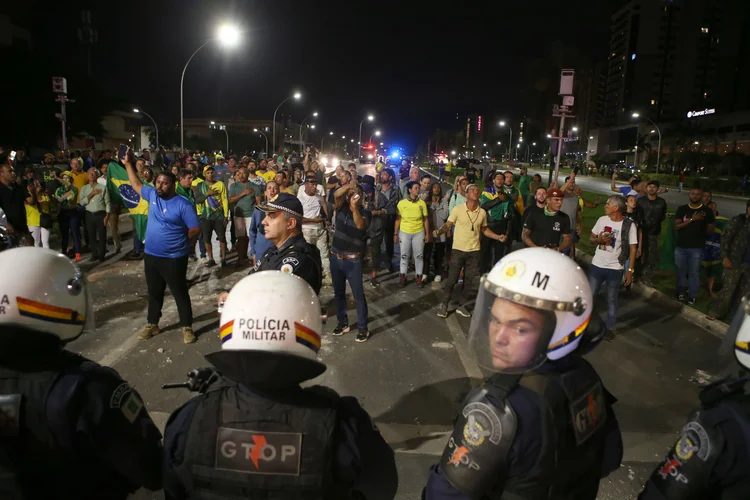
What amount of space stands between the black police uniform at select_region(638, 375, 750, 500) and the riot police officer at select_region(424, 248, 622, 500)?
219 millimetres

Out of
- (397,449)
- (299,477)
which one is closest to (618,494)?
(397,449)

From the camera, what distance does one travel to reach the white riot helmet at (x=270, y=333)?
1.57 m

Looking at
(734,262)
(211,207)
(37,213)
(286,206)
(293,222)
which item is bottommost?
(734,262)

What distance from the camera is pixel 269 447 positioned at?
152cm

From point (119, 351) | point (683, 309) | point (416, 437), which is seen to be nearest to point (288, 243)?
point (416, 437)

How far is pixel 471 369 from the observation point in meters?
5.52

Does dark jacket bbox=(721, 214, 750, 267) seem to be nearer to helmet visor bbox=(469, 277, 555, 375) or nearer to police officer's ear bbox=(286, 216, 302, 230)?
police officer's ear bbox=(286, 216, 302, 230)

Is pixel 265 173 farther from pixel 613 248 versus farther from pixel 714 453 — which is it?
pixel 714 453

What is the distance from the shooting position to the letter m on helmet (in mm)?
1772

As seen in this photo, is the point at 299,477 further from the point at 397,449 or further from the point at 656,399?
the point at 656,399

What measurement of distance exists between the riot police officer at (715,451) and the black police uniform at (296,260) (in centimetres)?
269

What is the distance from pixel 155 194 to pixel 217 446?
16.5 feet

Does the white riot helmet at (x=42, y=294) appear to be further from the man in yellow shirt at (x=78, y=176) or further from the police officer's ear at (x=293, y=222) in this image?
the man in yellow shirt at (x=78, y=176)

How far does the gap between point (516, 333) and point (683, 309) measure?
285 inches
